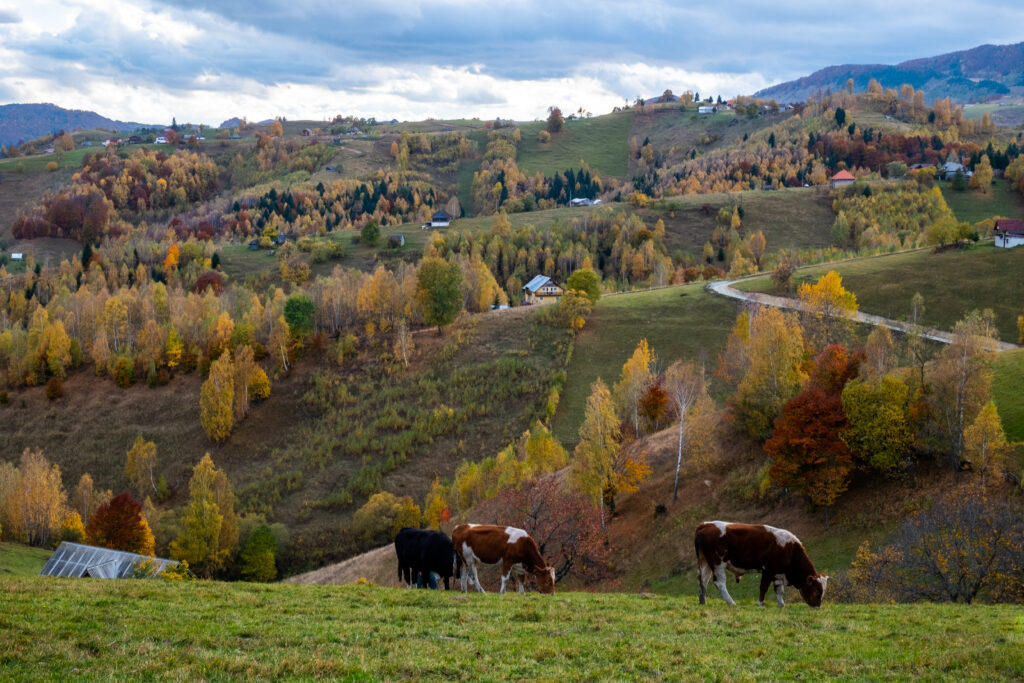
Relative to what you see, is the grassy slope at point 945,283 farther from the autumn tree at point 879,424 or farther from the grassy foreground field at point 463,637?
the grassy foreground field at point 463,637

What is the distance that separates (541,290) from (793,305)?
51.8 metres

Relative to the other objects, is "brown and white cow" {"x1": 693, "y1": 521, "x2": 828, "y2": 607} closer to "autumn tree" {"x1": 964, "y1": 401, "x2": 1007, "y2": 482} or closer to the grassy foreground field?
the grassy foreground field

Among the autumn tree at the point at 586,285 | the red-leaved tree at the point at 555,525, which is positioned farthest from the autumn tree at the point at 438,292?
the red-leaved tree at the point at 555,525

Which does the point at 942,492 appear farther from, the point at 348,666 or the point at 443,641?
the point at 348,666

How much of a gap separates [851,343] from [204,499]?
6749 cm

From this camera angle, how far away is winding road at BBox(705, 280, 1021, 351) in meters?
72.5

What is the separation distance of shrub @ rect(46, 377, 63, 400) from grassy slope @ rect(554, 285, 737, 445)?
252 ft

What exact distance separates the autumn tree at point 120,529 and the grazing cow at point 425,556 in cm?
4280

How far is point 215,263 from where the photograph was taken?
163m

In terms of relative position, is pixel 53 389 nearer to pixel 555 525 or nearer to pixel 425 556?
pixel 555 525

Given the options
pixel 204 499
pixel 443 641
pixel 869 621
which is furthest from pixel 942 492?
pixel 204 499

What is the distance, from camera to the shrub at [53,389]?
102 metres

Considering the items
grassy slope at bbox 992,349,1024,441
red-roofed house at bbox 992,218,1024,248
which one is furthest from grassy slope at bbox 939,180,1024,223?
grassy slope at bbox 992,349,1024,441

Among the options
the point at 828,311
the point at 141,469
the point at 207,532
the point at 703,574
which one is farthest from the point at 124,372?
the point at 703,574
